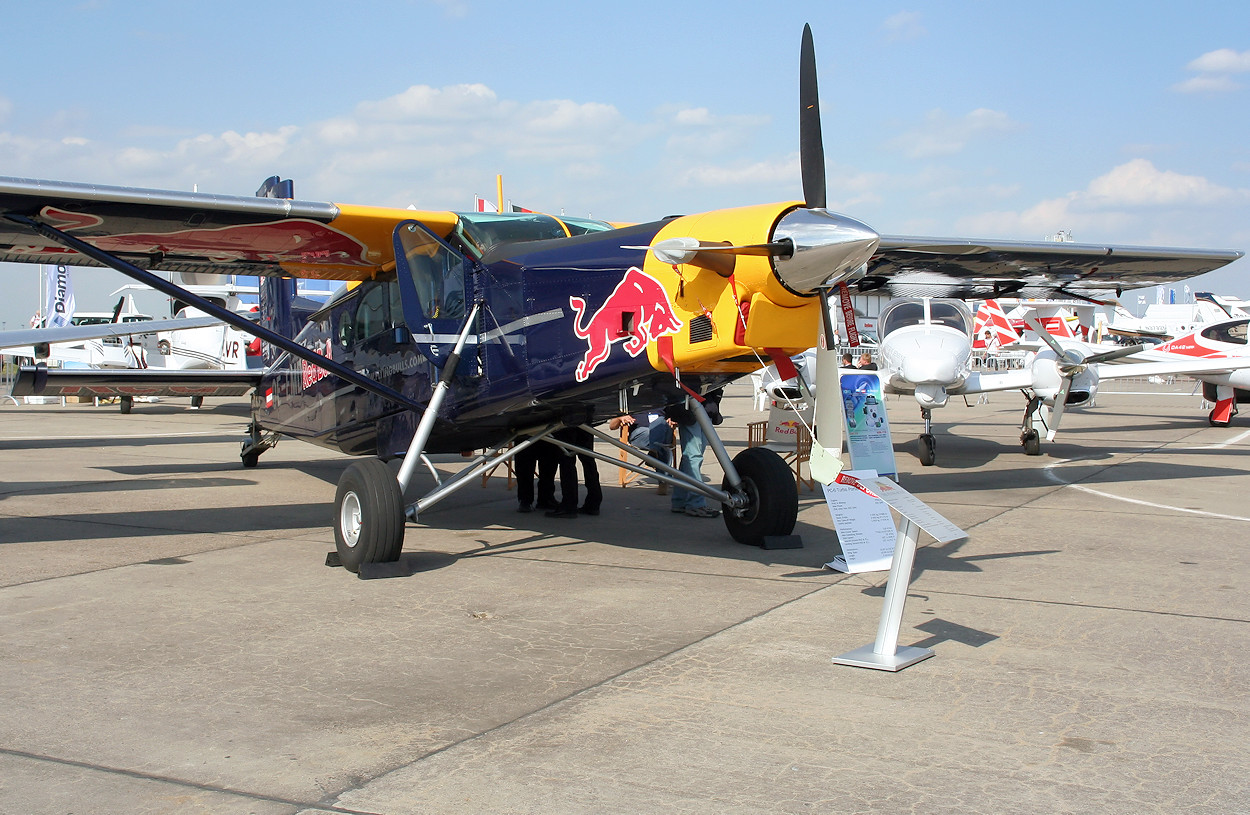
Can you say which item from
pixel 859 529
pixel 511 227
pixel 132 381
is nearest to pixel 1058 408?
pixel 859 529

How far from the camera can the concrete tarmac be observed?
3.23 metres

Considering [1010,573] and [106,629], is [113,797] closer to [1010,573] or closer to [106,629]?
[106,629]

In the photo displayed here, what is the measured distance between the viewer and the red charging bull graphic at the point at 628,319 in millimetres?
5809

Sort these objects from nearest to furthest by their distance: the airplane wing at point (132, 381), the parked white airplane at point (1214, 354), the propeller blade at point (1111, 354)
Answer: the airplane wing at point (132, 381)
the propeller blade at point (1111, 354)
the parked white airplane at point (1214, 354)

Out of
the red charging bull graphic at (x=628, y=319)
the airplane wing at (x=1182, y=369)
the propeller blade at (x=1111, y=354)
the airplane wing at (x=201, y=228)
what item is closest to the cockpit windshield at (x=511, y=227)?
the airplane wing at (x=201, y=228)

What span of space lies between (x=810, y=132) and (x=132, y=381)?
11.4m

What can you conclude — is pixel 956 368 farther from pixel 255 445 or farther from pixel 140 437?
pixel 140 437

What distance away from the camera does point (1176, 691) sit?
4266mm

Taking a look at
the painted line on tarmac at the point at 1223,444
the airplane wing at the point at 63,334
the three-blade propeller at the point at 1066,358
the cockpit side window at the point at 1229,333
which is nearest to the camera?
the airplane wing at the point at 63,334

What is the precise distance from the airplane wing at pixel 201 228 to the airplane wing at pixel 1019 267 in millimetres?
4601

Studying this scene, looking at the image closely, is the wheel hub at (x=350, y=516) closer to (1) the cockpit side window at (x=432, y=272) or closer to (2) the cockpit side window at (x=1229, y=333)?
(1) the cockpit side window at (x=432, y=272)

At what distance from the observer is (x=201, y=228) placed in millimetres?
7652

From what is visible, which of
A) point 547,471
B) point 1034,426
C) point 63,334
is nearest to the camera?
point 547,471

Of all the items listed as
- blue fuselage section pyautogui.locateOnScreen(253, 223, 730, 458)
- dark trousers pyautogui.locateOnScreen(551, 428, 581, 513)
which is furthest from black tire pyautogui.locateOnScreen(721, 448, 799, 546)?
dark trousers pyautogui.locateOnScreen(551, 428, 581, 513)
